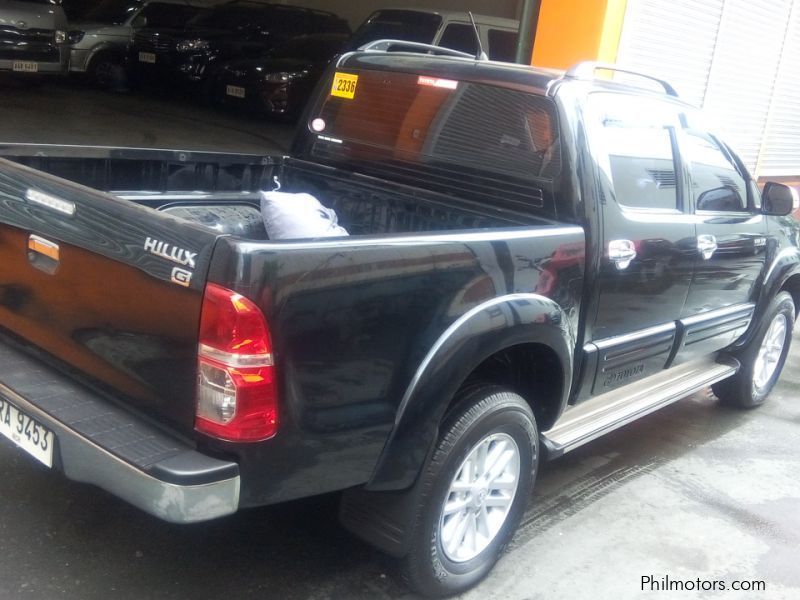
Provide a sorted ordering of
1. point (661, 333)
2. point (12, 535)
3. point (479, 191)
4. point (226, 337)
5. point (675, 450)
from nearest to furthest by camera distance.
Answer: point (226, 337)
point (12, 535)
point (479, 191)
point (661, 333)
point (675, 450)

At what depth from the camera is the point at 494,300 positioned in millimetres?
3125

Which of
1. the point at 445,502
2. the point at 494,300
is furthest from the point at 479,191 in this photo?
the point at 445,502

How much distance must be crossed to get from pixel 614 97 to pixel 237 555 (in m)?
2.47

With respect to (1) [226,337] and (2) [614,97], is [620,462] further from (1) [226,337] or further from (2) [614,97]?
(1) [226,337]

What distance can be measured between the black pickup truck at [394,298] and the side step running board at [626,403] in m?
0.02

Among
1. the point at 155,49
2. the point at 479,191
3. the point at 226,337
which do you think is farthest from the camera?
the point at 155,49

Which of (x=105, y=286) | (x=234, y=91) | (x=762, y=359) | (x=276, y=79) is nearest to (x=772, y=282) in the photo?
(x=762, y=359)

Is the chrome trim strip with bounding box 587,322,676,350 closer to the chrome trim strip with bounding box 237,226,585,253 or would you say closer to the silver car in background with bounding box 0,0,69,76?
the chrome trim strip with bounding box 237,226,585,253

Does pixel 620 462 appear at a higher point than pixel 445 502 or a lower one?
lower

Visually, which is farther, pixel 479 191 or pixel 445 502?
pixel 479 191

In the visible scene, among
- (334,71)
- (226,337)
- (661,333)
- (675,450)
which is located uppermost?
(334,71)

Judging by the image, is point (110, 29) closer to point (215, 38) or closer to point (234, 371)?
point (215, 38)

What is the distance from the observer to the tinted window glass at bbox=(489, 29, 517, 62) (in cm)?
1153

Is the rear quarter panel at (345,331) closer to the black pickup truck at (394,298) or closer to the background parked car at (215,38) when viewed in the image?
the black pickup truck at (394,298)
